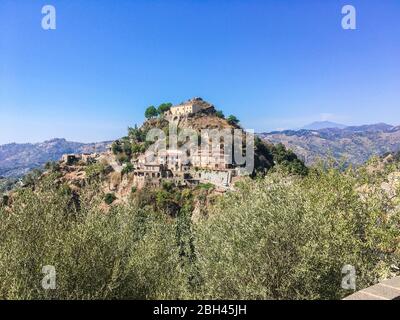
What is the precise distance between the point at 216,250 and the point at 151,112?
14901cm

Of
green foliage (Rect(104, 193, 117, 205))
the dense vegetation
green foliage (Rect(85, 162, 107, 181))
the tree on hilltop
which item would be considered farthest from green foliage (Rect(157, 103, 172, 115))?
the dense vegetation

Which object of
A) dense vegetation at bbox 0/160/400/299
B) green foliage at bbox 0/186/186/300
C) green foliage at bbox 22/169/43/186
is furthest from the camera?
green foliage at bbox 22/169/43/186

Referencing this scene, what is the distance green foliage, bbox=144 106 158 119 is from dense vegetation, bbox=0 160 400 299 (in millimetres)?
143584

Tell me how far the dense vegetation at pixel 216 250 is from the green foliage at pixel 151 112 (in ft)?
471

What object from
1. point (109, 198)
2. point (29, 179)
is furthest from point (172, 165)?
point (29, 179)

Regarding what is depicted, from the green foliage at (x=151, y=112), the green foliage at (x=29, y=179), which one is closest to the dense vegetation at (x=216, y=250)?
the green foliage at (x=29, y=179)

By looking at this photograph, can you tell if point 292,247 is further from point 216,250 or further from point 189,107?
point 189,107

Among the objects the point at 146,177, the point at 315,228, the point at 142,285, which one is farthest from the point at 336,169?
the point at 146,177

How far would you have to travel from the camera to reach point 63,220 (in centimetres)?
1583

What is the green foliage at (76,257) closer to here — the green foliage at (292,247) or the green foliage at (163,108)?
the green foliage at (292,247)

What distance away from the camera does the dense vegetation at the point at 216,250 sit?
12.9m

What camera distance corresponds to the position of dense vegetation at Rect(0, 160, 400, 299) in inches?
508

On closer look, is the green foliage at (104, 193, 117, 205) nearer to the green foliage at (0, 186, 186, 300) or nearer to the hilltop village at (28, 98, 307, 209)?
the hilltop village at (28, 98, 307, 209)
